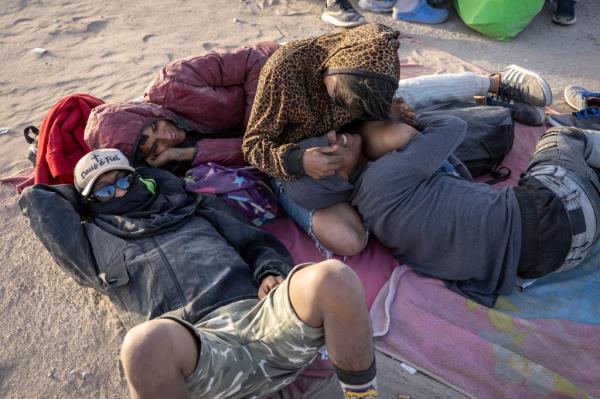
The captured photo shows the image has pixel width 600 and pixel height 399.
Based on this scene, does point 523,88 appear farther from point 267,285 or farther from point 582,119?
point 267,285

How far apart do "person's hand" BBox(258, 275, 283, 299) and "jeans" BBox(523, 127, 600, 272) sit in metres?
1.37

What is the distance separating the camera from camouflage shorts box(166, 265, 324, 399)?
70.2 inches


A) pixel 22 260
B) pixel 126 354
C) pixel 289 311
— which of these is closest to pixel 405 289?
pixel 289 311

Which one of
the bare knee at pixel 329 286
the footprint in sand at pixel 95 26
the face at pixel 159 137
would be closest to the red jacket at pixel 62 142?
the face at pixel 159 137

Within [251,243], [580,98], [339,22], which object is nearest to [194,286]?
[251,243]

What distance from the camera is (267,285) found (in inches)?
90.6

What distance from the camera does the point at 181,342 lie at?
1690 mm

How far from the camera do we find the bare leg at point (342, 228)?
2617 mm

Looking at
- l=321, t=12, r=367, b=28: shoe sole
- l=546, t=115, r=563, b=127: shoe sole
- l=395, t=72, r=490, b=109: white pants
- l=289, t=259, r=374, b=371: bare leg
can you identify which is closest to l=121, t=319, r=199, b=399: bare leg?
l=289, t=259, r=374, b=371: bare leg

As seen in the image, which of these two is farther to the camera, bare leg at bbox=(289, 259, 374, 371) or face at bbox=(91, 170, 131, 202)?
face at bbox=(91, 170, 131, 202)

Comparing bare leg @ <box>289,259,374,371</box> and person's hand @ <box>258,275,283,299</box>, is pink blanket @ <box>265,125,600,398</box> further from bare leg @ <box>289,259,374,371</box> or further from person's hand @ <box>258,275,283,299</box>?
bare leg @ <box>289,259,374,371</box>

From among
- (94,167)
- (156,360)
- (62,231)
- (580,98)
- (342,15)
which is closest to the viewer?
(156,360)

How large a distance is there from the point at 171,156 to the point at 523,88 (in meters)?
2.50

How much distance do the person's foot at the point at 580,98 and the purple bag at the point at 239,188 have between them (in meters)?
2.54
